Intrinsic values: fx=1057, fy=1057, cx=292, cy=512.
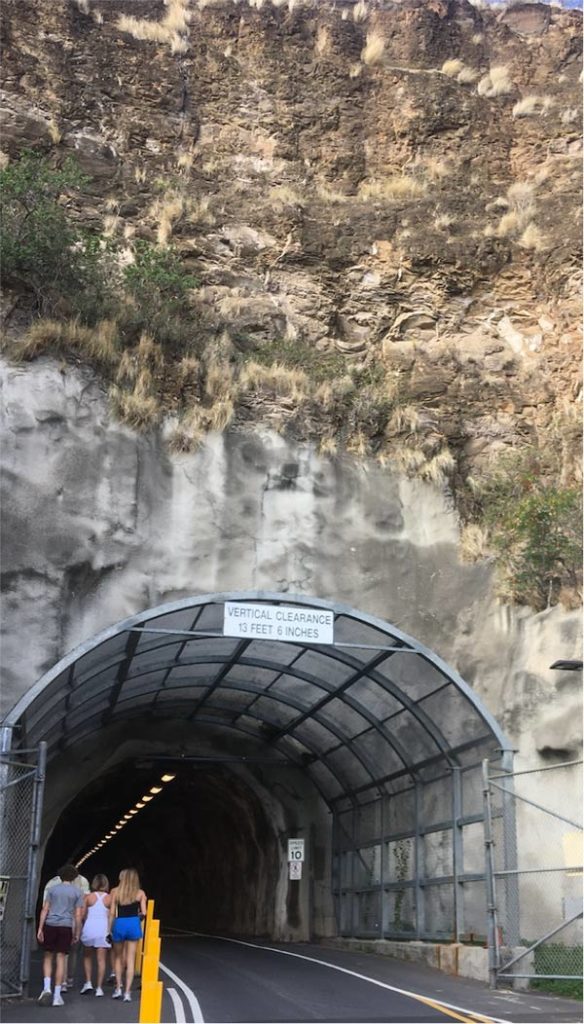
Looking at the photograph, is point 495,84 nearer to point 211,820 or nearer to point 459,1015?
point 211,820

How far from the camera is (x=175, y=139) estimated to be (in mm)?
29281

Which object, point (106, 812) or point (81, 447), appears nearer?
point (81, 447)

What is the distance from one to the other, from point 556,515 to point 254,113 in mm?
16643

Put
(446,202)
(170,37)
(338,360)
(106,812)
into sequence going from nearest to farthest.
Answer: (338,360), (446,202), (170,37), (106,812)

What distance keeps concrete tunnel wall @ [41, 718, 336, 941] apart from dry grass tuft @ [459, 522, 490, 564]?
271 inches

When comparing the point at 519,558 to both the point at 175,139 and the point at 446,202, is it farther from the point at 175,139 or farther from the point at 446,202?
the point at 175,139

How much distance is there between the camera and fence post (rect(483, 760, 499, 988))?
46.5ft

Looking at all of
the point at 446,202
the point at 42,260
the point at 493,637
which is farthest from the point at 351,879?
the point at 446,202

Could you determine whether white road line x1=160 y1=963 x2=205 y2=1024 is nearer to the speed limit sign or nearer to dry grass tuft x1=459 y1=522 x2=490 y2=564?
the speed limit sign

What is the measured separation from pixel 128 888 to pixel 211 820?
23745 millimetres

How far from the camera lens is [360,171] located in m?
29.8

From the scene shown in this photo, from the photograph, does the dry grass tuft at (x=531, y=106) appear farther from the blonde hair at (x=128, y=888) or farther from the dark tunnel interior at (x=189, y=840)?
the blonde hair at (x=128, y=888)

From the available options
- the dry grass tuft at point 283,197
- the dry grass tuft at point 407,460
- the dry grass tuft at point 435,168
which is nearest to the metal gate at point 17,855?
the dry grass tuft at point 407,460

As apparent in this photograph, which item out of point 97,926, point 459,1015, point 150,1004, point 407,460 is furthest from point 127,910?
point 407,460
